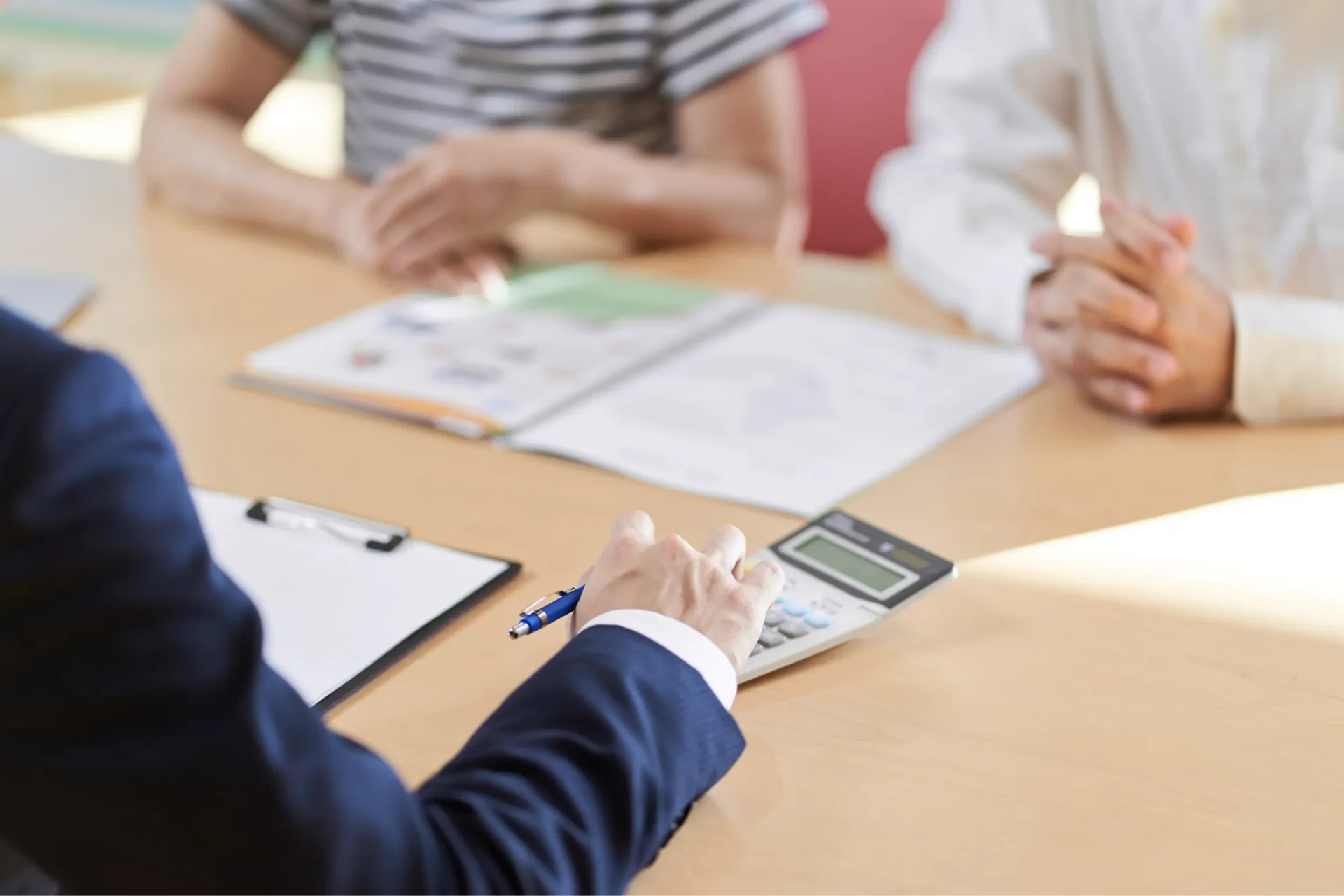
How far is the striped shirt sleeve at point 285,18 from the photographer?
1593mm

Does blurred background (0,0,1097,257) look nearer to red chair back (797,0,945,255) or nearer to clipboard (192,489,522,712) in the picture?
red chair back (797,0,945,255)

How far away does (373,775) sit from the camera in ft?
1.60

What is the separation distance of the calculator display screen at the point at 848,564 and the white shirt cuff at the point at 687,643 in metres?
0.15

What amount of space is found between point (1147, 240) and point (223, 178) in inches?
37.0

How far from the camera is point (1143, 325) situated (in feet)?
3.25

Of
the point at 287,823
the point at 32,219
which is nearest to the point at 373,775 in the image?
the point at 287,823

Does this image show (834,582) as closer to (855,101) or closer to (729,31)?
(729,31)

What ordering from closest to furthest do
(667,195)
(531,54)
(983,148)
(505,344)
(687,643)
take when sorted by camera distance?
1. (687,643)
2. (505,344)
3. (983,148)
4. (667,195)
5. (531,54)

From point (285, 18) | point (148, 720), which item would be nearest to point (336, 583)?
point (148, 720)

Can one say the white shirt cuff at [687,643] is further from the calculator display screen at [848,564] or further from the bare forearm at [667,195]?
the bare forearm at [667,195]

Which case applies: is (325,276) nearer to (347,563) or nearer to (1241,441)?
(347,563)

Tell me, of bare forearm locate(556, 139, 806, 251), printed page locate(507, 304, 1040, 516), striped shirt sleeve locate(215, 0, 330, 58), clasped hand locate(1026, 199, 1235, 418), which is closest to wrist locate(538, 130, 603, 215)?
bare forearm locate(556, 139, 806, 251)

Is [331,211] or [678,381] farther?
[331,211]

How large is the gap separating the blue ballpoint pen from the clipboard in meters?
0.08
